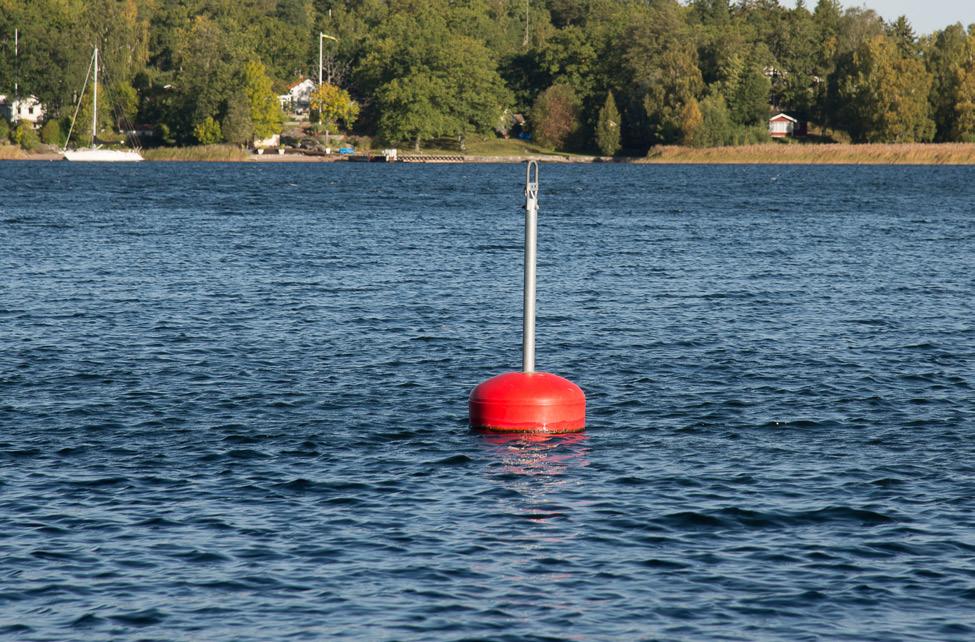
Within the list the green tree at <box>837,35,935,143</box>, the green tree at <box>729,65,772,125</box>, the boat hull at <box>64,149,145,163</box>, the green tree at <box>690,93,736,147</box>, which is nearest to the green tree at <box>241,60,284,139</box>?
the boat hull at <box>64,149,145,163</box>

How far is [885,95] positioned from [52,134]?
116018 mm

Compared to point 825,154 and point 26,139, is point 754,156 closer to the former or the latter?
point 825,154

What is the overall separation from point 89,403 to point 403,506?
835 cm

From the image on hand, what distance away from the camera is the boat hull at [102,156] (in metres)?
183

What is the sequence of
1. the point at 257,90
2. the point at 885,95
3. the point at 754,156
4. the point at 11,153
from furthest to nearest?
the point at 257,90 → the point at 11,153 → the point at 885,95 → the point at 754,156

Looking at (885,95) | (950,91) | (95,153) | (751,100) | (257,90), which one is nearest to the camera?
(95,153)

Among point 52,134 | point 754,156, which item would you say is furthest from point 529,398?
point 52,134

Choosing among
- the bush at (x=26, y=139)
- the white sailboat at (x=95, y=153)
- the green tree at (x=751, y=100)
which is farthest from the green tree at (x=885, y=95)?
the bush at (x=26, y=139)

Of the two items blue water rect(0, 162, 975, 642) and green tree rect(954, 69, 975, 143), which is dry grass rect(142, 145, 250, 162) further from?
blue water rect(0, 162, 975, 642)

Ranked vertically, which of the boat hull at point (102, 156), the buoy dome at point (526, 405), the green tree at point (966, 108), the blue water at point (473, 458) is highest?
the green tree at point (966, 108)

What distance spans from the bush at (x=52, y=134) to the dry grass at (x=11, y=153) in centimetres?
428

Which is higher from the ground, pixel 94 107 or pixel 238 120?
pixel 94 107

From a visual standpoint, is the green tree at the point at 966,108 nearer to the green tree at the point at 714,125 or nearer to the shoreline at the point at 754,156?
the shoreline at the point at 754,156

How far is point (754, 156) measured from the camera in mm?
188750
